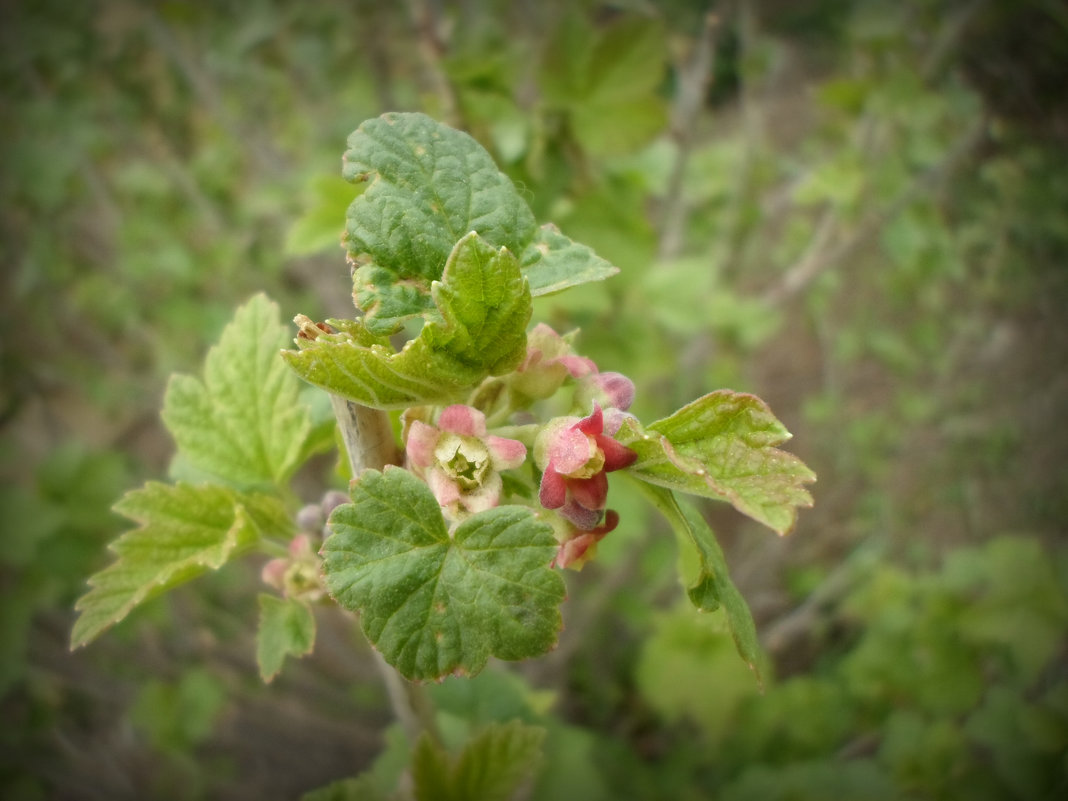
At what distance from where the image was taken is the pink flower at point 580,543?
46cm

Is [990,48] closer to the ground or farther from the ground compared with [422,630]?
farther from the ground

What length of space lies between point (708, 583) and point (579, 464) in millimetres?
113

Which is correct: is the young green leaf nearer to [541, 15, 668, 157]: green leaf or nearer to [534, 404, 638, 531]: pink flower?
[534, 404, 638, 531]: pink flower

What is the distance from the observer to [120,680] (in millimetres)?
1921

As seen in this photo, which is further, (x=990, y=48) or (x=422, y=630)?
(x=990, y=48)

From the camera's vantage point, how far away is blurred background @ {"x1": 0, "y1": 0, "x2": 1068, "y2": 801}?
131 centimetres

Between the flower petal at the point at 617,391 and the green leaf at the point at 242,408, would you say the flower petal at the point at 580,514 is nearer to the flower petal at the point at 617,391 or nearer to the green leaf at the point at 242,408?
the flower petal at the point at 617,391

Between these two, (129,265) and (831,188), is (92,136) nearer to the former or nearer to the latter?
(129,265)

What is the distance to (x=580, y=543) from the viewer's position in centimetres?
47

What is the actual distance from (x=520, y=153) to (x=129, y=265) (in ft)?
5.17

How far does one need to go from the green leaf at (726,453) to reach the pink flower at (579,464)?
0.01 metres

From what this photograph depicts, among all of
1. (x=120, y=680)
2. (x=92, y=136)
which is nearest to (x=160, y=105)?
(x=92, y=136)

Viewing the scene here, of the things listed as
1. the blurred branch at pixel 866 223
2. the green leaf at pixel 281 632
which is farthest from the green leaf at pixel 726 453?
the blurred branch at pixel 866 223

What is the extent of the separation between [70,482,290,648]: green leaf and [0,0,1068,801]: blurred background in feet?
1.61
